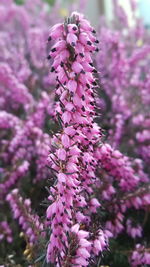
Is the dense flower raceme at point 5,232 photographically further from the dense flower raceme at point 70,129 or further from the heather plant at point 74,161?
the dense flower raceme at point 70,129

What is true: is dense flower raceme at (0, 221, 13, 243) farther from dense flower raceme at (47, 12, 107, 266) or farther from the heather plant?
dense flower raceme at (47, 12, 107, 266)

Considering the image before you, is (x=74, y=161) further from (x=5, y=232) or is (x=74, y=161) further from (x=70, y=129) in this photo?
(x=5, y=232)

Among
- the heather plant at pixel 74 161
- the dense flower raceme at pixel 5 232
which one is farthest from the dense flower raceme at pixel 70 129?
the dense flower raceme at pixel 5 232

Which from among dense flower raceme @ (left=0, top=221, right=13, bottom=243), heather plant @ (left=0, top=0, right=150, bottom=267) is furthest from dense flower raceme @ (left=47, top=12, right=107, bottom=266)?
dense flower raceme @ (left=0, top=221, right=13, bottom=243)

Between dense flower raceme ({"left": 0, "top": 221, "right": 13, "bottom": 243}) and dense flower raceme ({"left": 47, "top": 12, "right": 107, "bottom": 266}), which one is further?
dense flower raceme ({"left": 0, "top": 221, "right": 13, "bottom": 243})

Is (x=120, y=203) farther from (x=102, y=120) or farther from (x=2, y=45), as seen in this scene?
(x=2, y=45)

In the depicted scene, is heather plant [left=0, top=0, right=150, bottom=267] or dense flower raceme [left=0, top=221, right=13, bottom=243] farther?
dense flower raceme [left=0, top=221, right=13, bottom=243]

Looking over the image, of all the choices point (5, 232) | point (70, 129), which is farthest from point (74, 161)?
point (5, 232)

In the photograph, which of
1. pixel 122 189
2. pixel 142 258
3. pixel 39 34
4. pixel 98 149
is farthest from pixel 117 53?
pixel 142 258
